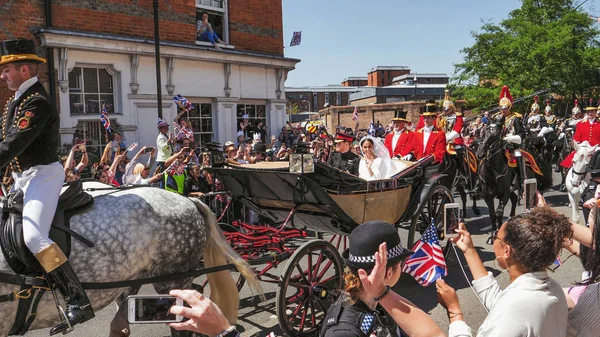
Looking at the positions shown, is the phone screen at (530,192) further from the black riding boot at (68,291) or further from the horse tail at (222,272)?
the black riding boot at (68,291)

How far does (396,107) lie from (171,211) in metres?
29.6

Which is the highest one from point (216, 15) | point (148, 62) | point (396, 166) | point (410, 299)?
point (216, 15)

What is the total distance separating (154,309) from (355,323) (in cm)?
96

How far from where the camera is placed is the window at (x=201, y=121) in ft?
49.9

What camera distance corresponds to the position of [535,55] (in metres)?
32.2

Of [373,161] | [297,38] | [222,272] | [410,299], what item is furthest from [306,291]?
[297,38]

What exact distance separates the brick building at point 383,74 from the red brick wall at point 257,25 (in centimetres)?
5638

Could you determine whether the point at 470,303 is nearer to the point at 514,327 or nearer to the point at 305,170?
the point at 305,170

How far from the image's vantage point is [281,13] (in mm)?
17625

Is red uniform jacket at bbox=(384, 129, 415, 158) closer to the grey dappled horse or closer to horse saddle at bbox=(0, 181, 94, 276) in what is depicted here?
the grey dappled horse

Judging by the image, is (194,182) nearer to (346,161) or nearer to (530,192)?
(346,161)

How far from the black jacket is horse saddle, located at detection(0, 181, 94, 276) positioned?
0.86 ft

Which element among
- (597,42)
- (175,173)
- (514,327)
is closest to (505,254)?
(514,327)

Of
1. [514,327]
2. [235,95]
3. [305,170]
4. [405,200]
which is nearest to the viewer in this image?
[514,327]
